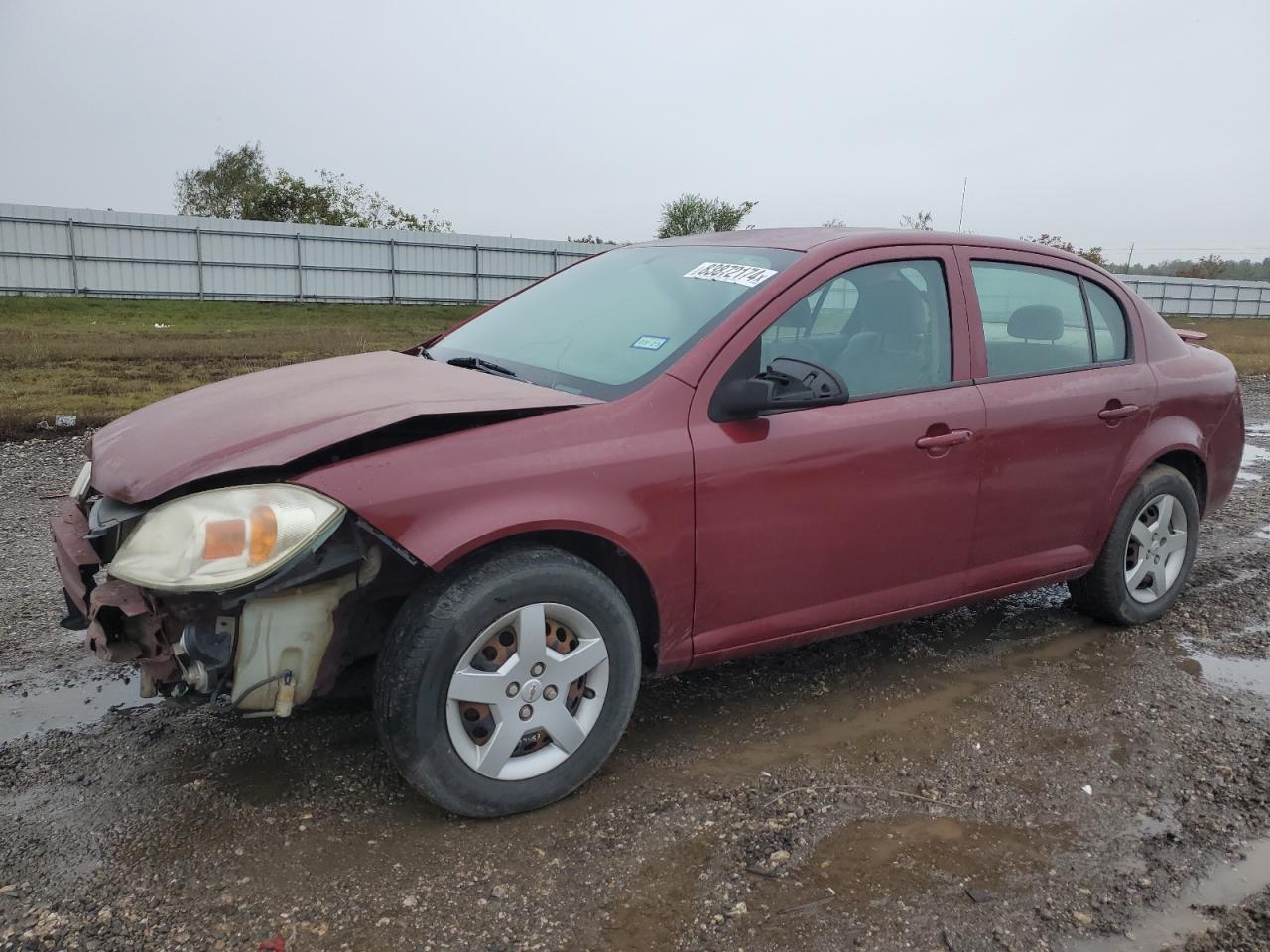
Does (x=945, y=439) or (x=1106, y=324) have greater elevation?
(x=1106, y=324)

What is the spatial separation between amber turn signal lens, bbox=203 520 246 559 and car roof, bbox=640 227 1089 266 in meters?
2.05

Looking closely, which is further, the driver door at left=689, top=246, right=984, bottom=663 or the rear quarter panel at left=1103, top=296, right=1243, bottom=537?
the rear quarter panel at left=1103, top=296, right=1243, bottom=537

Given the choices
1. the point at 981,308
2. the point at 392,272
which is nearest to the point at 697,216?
the point at 392,272

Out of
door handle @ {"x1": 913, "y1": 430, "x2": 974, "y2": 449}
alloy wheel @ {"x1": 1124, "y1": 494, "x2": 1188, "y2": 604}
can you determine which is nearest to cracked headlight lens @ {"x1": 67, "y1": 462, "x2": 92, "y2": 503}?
door handle @ {"x1": 913, "y1": 430, "x2": 974, "y2": 449}

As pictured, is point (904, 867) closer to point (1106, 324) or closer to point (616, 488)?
point (616, 488)

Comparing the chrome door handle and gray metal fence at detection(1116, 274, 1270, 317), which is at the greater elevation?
gray metal fence at detection(1116, 274, 1270, 317)

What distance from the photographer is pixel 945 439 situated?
3.47m

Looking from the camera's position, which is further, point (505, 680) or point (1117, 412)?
point (1117, 412)

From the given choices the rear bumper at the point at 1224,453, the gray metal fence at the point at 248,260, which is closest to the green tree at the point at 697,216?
the gray metal fence at the point at 248,260

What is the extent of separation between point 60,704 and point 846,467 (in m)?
2.79

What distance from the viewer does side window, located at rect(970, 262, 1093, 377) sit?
12.4ft

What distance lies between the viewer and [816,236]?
12.0 feet

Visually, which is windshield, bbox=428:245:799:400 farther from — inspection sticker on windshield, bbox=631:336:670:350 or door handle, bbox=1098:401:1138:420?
door handle, bbox=1098:401:1138:420

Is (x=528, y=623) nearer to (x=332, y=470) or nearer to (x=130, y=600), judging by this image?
(x=332, y=470)
